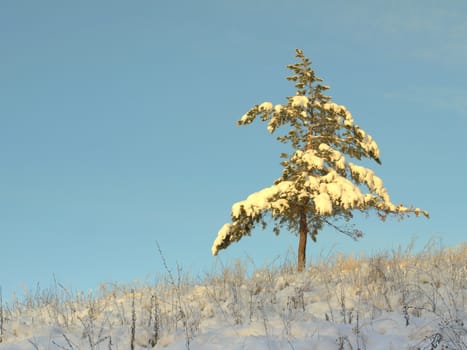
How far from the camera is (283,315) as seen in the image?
628 centimetres

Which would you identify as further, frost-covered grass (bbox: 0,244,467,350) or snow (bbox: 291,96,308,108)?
snow (bbox: 291,96,308,108)

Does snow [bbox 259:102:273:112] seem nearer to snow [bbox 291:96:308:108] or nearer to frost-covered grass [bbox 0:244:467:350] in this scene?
snow [bbox 291:96:308:108]

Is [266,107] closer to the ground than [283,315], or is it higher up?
higher up

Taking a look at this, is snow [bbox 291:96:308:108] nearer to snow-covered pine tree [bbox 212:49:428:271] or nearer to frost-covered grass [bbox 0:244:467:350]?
snow-covered pine tree [bbox 212:49:428:271]

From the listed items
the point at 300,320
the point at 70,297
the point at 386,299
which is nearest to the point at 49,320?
the point at 70,297

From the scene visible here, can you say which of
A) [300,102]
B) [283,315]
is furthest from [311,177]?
[283,315]

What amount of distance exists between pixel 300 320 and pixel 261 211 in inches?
453

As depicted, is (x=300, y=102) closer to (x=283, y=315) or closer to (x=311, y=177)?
(x=311, y=177)

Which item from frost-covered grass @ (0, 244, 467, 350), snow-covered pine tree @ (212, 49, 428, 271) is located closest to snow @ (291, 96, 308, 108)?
snow-covered pine tree @ (212, 49, 428, 271)

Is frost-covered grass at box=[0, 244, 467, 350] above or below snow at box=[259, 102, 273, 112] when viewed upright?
below

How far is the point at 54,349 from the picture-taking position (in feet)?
20.8

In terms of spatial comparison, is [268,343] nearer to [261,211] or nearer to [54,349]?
[54,349]

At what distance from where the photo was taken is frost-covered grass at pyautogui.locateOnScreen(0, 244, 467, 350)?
18.4 feet

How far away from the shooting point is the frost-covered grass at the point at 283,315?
18.4ft
